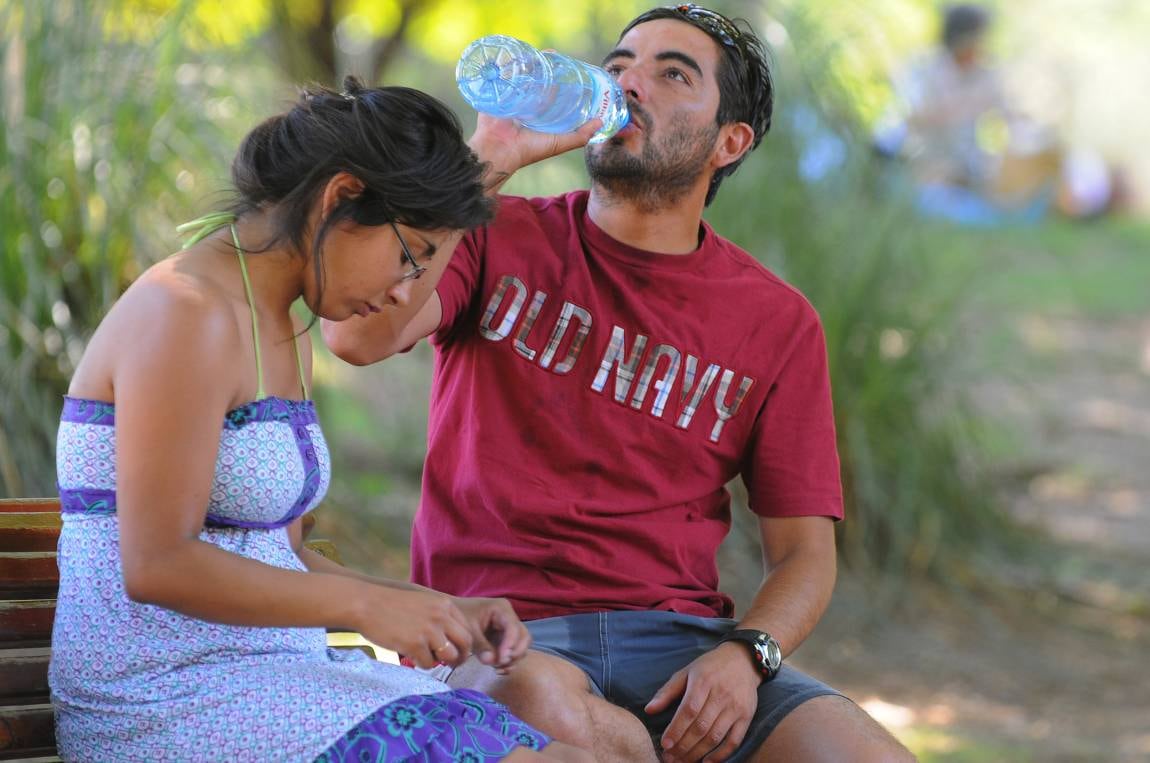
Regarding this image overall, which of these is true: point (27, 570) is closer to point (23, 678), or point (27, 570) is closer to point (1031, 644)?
point (23, 678)

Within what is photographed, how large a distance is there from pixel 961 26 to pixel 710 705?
6733 mm

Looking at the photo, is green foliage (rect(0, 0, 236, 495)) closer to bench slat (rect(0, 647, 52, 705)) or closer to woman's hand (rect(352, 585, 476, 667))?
bench slat (rect(0, 647, 52, 705))

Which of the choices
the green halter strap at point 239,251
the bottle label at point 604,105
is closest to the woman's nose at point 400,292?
the green halter strap at point 239,251

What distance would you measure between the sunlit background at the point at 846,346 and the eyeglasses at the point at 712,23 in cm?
151

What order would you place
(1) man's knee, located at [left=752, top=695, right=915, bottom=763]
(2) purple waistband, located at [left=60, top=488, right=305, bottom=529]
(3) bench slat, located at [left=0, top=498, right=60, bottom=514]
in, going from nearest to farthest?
(2) purple waistband, located at [left=60, top=488, right=305, bottom=529]
(1) man's knee, located at [left=752, top=695, right=915, bottom=763]
(3) bench slat, located at [left=0, top=498, right=60, bottom=514]

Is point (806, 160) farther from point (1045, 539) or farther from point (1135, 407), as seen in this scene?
point (1135, 407)

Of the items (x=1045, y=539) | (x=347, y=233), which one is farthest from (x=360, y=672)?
(x=1045, y=539)

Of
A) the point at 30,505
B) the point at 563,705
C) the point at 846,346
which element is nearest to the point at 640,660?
the point at 563,705

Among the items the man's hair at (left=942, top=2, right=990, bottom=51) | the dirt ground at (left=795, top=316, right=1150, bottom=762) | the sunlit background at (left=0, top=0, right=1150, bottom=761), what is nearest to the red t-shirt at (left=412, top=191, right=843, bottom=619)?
the sunlit background at (left=0, top=0, right=1150, bottom=761)

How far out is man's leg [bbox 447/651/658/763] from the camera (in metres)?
2.29

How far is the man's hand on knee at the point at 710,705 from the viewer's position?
8.00ft

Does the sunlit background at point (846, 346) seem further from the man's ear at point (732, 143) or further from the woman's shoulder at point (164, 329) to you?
the woman's shoulder at point (164, 329)

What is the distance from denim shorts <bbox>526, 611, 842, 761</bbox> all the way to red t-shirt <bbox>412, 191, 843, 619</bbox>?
0.14 feet

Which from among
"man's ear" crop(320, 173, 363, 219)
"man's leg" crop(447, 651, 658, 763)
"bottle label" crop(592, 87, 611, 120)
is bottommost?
"man's leg" crop(447, 651, 658, 763)
